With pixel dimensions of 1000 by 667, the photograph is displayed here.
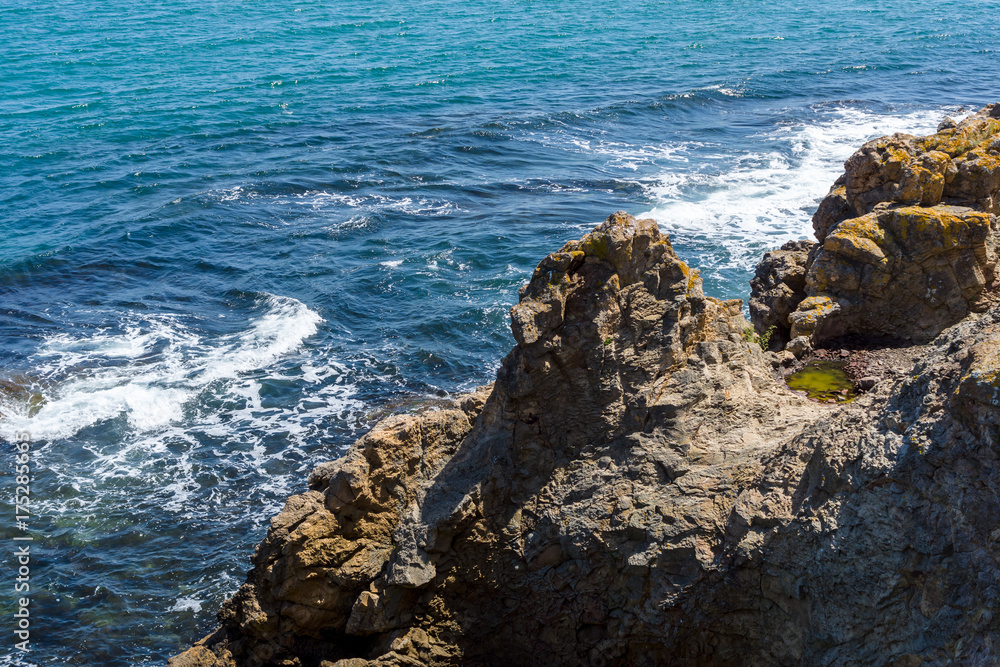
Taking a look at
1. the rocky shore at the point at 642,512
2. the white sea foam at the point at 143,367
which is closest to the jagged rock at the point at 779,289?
the rocky shore at the point at 642,512

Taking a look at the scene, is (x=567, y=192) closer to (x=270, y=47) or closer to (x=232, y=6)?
(x=270, y=47)

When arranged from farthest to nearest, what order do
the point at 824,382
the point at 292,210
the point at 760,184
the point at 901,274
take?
the point at 760,184 < the point at 292,210 < the point at 901,274 < the point at 824,382

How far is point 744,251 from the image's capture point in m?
28.8

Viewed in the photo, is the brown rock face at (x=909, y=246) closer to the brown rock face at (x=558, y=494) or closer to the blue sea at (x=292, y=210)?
the brown rock face at (x=558, y=494)

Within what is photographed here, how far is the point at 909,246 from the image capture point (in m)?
15.0

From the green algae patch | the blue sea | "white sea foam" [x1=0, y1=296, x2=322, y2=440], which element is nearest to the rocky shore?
the green algae patch

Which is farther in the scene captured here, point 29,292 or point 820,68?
point 820,68

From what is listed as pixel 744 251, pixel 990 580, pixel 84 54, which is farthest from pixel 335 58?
pixel 990 580

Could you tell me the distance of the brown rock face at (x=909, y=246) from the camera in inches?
572

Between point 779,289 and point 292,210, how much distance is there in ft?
76.8

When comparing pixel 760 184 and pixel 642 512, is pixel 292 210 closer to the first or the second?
pixel 760 184

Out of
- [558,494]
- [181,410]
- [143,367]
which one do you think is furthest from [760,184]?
[558,494]

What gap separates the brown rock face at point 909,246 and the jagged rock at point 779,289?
19cm

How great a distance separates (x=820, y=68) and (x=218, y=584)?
53.0m
